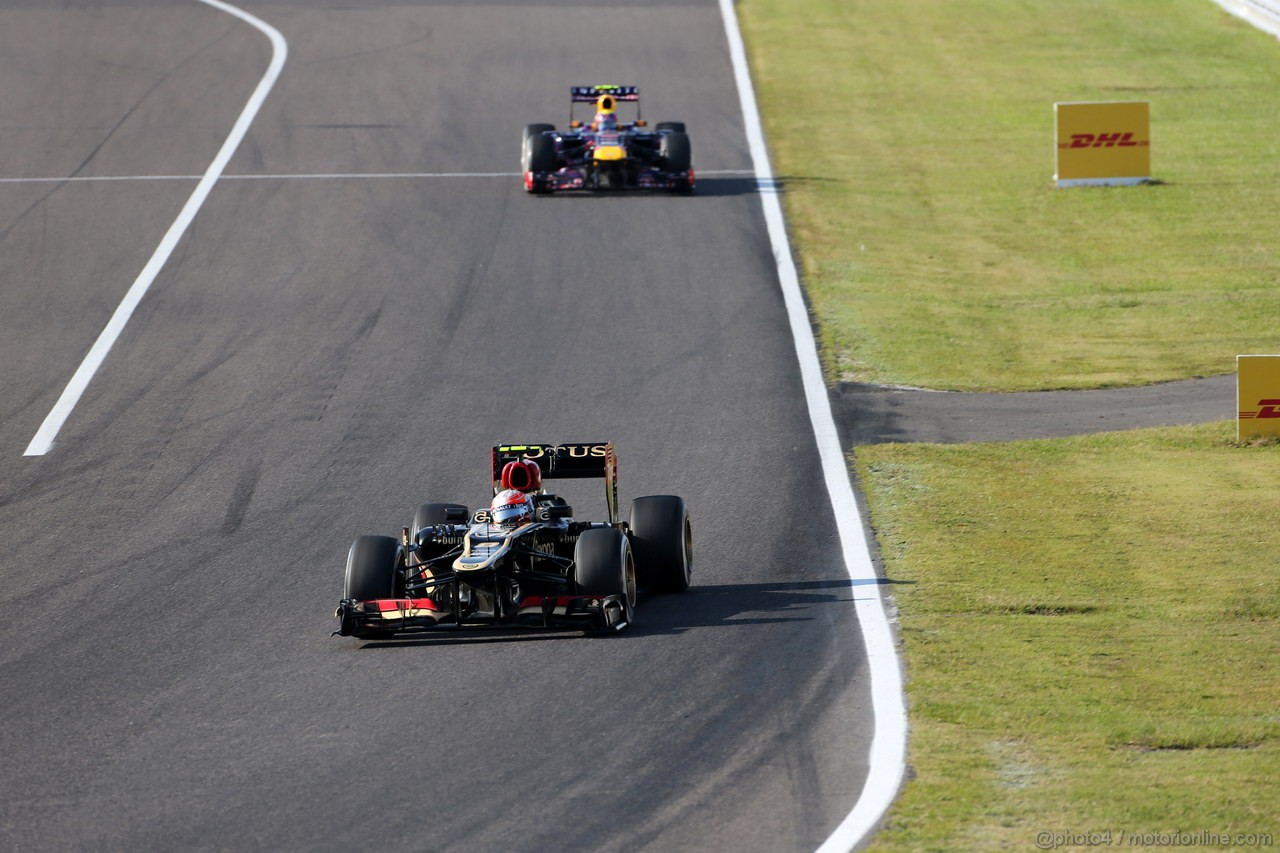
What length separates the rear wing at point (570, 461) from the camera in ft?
46.6

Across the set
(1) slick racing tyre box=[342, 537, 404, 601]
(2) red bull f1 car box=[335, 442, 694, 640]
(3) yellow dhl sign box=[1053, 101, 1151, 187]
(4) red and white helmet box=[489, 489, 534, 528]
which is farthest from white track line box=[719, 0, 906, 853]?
(3) yellow dhl sign box=[1053, 101, 1151, 187]

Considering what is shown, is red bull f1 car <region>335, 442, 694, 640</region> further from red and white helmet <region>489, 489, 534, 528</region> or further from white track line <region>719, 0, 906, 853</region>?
white track line <region>719, 0, 906, 853</region>

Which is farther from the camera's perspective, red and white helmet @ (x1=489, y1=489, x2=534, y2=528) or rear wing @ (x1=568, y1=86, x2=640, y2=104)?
rear wing @ (x1=568, y1=86, x2=640, y2=104)

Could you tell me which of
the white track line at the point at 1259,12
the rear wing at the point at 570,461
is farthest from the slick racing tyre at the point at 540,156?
the white track line at the point at 1259,12

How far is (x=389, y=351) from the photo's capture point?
22.3m

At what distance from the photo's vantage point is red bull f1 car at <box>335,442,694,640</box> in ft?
42.1

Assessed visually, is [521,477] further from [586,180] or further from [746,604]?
[586,180]

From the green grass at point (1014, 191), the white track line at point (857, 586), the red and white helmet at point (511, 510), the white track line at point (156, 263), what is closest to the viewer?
the white track line at point (857, 586)

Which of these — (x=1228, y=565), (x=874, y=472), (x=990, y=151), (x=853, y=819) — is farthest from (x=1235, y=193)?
(x=853, y=819)

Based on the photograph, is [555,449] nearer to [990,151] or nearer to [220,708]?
[220,708]

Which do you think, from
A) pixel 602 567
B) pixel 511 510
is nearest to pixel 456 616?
pixel 511 510

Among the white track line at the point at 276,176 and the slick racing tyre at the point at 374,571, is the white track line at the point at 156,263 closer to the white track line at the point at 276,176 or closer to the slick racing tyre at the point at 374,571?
the white track line at the point at 276,176

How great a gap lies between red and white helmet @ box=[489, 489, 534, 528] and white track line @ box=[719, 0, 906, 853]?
2.68m

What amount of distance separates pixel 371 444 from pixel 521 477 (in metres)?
5.48
